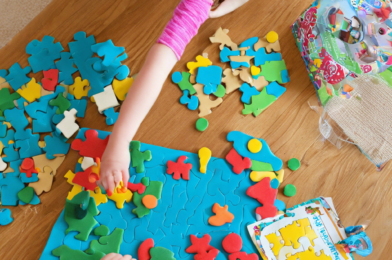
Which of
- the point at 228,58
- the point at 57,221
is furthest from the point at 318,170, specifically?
the point at 57,221

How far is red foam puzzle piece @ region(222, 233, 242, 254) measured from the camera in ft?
2.42

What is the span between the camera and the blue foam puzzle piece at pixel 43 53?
852mm

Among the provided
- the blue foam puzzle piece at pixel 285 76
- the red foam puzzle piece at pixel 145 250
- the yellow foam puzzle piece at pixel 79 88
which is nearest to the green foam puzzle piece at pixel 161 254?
the red foam puzzle piece at pixel 145 250

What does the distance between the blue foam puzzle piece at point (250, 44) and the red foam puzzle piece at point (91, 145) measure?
462 mm

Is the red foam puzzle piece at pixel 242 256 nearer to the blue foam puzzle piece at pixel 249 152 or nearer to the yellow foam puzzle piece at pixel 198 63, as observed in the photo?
the blue foam puzzle piece at pixel 249 152

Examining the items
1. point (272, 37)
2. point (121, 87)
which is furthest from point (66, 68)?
point (272, 37)

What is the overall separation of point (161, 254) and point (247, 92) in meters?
0.48

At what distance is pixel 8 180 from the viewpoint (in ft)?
2.56

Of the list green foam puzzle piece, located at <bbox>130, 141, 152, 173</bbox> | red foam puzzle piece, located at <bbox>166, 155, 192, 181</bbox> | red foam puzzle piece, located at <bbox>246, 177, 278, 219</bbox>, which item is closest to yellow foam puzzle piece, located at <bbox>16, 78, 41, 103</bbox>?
green foam puzzle piece, located at <bbox>130, 141, 152, 173</bbox>

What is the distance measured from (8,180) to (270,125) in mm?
711

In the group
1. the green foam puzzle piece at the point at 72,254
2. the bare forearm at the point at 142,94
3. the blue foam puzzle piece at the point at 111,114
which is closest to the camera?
the bare forearm at the point at 142,94

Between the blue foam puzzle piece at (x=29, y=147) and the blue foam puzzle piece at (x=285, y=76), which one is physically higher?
the blue foam puzzle piece at (x=285, y=76)

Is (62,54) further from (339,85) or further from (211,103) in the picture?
(339,85)

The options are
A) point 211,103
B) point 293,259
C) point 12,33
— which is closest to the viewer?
point 293,259
